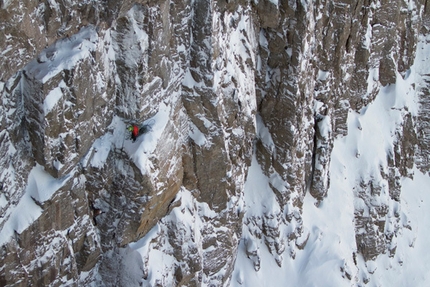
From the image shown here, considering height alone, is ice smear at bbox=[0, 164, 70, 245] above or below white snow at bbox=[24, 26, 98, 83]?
below

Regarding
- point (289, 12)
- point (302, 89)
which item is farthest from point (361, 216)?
point (289, 12)

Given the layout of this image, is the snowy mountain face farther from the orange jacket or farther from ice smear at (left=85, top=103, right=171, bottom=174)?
the orange jacket

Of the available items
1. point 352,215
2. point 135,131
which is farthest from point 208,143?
point 352,215

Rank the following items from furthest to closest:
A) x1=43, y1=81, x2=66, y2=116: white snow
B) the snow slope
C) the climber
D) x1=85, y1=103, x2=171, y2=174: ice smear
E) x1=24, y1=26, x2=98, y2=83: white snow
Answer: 1. the snow slope
2. the climber
3. x1=85, y1=103, x2=171, y2=174: ice smear
4. x1=43, y1=81, x2=66, y2=116: white snow
5. x1=24, y1=26, x2=98, y2=83: white snow

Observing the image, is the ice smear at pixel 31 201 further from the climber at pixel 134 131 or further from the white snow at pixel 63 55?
the white snow at pixel 63 55

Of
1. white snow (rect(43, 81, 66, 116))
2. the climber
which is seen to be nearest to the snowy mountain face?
white snow (rect(43, 81, 66, 116))

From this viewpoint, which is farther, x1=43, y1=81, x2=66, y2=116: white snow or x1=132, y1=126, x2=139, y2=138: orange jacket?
x1=132, y1=126, x2=139, y2=138: orange jacket

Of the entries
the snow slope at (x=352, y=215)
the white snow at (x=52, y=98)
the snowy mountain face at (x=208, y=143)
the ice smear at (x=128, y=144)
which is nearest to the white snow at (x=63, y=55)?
the snowy mountain face at (x=208, y=143)
